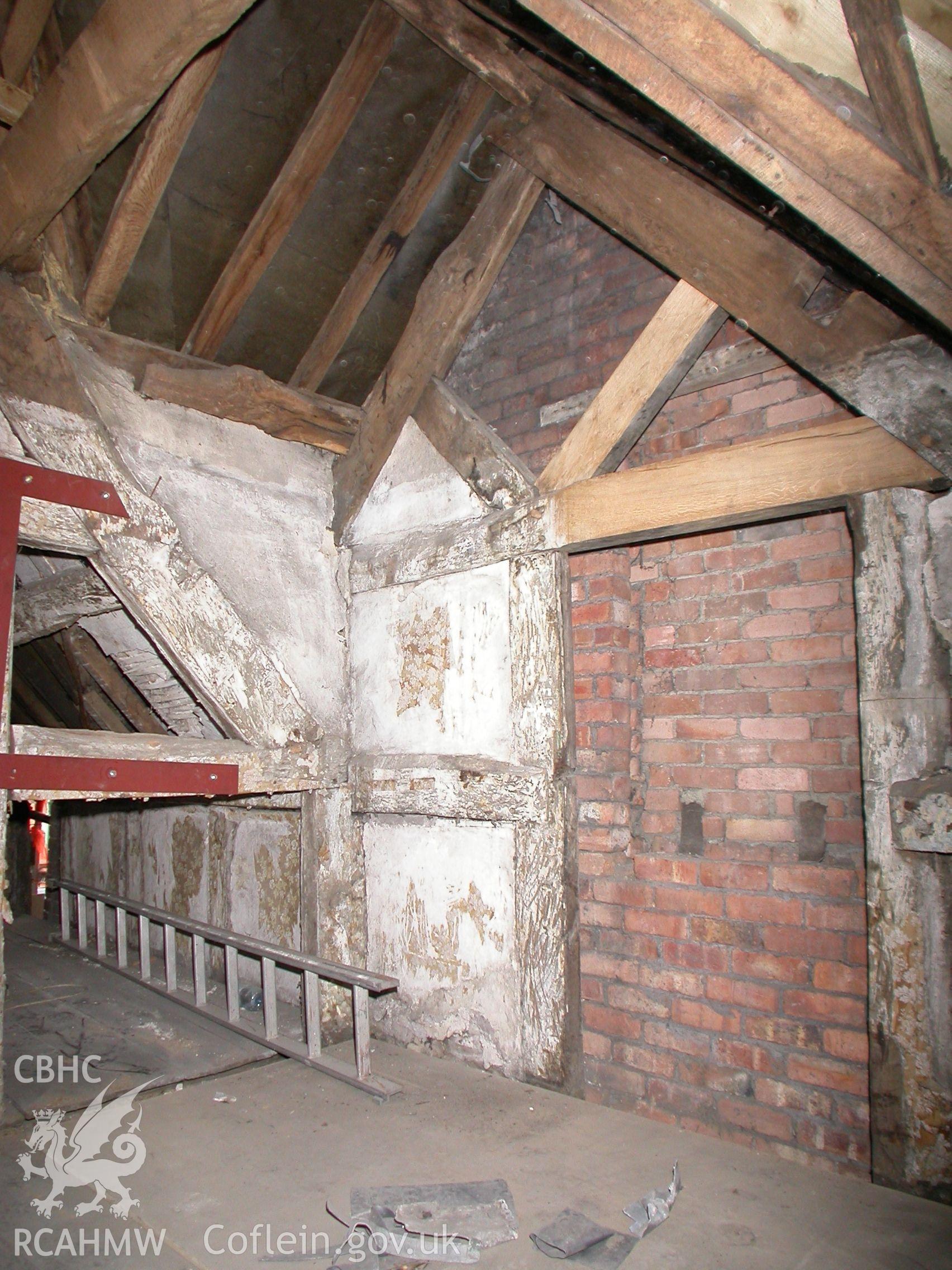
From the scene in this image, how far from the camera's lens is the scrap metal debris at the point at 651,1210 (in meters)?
1.97

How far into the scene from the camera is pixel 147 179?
9.07 feet

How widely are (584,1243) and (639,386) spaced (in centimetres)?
239

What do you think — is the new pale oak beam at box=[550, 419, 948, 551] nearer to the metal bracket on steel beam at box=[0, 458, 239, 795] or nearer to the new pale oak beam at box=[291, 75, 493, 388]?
the new pale oak beam at box=[291, 75, 493, 388]

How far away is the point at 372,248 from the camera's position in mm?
3348

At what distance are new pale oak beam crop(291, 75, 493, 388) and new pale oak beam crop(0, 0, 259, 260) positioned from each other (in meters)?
1.01

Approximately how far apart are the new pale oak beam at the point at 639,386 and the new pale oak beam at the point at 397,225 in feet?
3.84

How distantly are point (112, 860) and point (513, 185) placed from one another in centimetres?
429

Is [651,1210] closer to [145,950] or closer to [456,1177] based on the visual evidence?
[456,1177]

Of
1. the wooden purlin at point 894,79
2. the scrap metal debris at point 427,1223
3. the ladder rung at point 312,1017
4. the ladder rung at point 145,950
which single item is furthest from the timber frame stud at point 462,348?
the ladder rung at point 145,950

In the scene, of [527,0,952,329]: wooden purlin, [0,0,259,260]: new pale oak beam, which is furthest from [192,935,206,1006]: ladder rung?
[527,0,952,329]: wooden purlin

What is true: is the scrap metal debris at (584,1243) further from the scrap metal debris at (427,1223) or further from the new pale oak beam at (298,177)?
the new pale oak beam at (298,177)

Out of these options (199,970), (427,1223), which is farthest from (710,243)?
(199,970)

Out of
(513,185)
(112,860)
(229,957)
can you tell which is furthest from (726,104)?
(112,860)

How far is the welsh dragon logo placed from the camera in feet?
6.93
